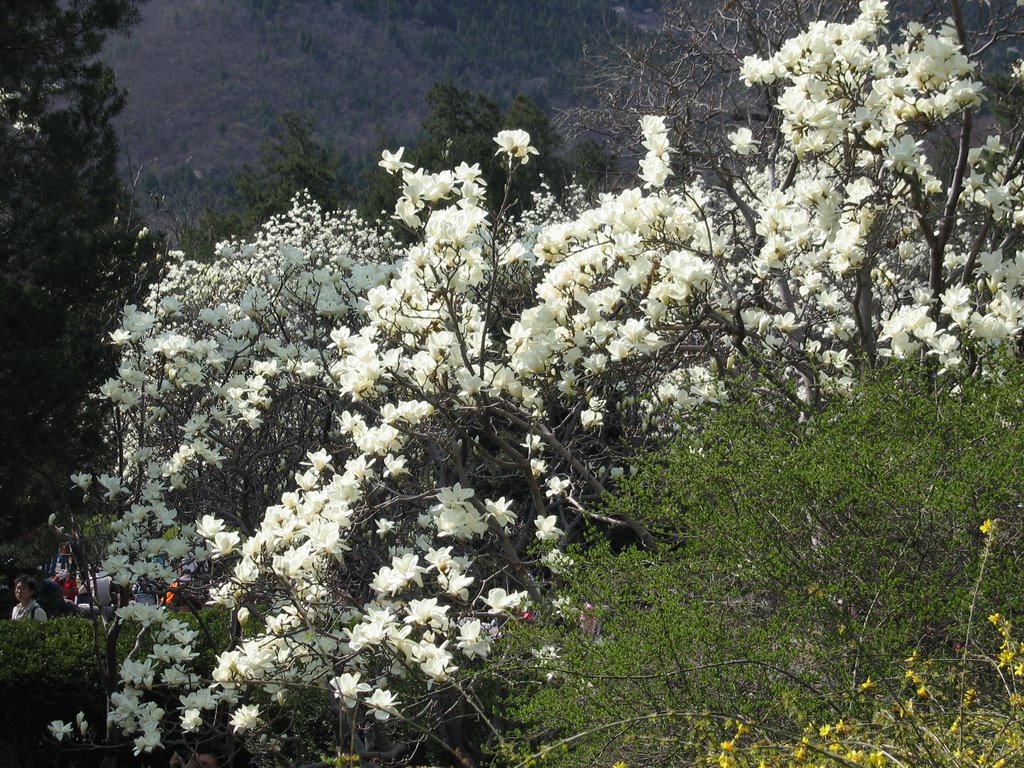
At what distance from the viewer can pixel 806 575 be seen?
118 inches

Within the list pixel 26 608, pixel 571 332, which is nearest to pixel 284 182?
pixel 26 608

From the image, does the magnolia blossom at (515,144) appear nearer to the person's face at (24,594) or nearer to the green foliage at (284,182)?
the person's face at (24,594)

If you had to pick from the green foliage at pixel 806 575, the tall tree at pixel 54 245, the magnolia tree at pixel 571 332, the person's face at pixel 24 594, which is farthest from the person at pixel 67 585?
the green foliage at pixel 806 575

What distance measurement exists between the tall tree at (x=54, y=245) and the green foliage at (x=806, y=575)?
396cm

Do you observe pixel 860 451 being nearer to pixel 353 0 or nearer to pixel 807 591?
pixel 807 591

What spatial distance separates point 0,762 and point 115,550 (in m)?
2.45

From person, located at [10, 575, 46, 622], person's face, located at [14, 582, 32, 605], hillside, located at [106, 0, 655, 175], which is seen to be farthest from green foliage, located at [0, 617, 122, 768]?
→ hillside, located at [106, 0, 655, 175]

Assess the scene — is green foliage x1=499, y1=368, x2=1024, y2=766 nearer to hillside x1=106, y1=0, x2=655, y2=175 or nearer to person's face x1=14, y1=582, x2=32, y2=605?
person's face x1=14, y1=582, x2=32, y2=605

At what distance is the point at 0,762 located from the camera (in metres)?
6.38

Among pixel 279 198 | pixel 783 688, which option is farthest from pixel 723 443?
pixel 279 198

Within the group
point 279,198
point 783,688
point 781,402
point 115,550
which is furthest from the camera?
point 279,198

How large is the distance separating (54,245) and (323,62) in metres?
101

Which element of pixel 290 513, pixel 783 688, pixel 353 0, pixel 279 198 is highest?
pixel 353 0

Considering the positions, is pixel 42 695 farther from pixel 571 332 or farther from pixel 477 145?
pixel 477 145
